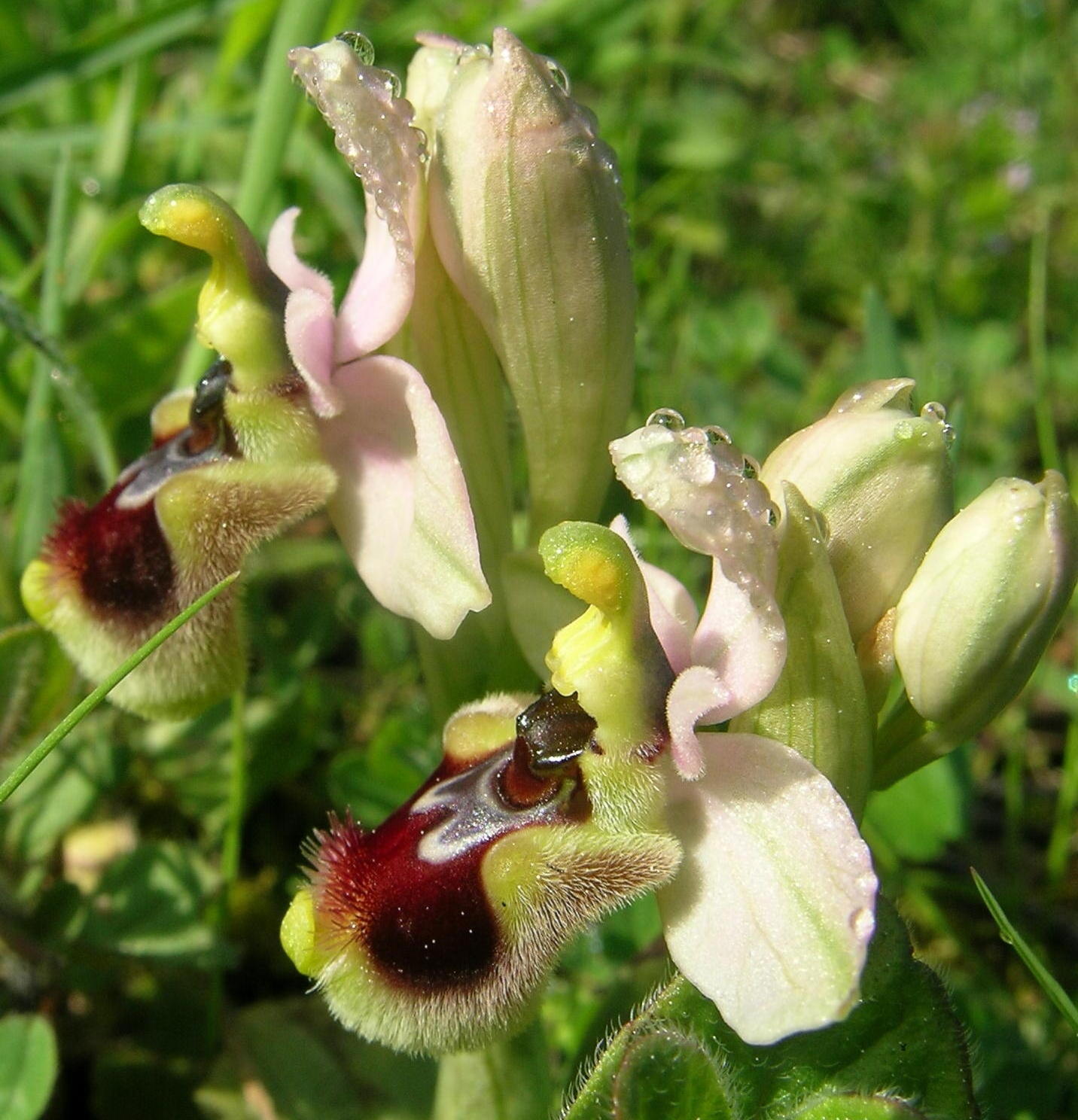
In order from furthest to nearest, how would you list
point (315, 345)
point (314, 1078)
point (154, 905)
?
point (154, 905) < point (314, 1078) < point (315, 345)

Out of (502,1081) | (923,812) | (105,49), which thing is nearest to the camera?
(502,1081)

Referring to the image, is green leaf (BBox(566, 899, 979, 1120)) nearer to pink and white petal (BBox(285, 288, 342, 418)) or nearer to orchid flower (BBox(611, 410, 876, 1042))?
orchid flower (BBox(611, 410, 876, 1042))

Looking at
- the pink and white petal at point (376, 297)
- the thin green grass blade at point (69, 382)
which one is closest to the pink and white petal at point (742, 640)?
the pink and white petal at point (376, 297)

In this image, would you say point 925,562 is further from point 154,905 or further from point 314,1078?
point 154,905

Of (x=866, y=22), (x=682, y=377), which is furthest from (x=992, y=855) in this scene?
(x=866, y=22)

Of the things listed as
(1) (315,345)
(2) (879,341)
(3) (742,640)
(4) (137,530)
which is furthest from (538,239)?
(2) (879,341)

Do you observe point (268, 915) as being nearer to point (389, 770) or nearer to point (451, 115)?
point (389, 770)

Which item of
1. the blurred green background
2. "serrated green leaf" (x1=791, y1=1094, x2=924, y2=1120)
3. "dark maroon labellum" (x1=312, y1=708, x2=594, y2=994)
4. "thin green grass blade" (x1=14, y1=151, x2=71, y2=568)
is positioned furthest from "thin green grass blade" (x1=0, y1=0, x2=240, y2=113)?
"serrated green leaf" (x1=791, y1=1094, x2=924, y2=1120)
